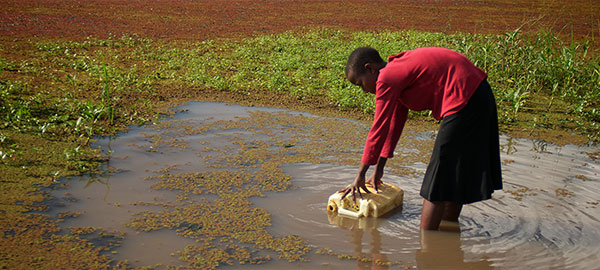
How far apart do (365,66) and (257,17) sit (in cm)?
1052

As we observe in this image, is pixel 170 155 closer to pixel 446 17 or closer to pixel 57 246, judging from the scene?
pixel 57 246

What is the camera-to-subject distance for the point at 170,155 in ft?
18.6

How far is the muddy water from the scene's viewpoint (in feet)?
12.9

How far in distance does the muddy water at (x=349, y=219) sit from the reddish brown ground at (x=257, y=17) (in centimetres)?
555

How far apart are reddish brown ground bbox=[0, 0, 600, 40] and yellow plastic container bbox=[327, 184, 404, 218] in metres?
7.29

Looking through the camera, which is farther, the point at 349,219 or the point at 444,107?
the point at 349,219

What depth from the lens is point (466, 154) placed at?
12.5 feet


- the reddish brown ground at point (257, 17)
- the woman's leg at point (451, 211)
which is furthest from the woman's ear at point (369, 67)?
the reddish brown ground at point (257, 17)

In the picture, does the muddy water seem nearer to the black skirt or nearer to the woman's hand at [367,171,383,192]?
the woman's hand at [367,171,383,192]

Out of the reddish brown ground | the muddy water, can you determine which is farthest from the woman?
the reddish brown ground

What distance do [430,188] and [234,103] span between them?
13.6ft

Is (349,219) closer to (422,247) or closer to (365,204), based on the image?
(365,204)

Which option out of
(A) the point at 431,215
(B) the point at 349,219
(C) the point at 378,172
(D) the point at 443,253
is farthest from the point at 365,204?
(D) the point at 443,253

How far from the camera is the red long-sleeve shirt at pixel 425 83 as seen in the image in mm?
3693
